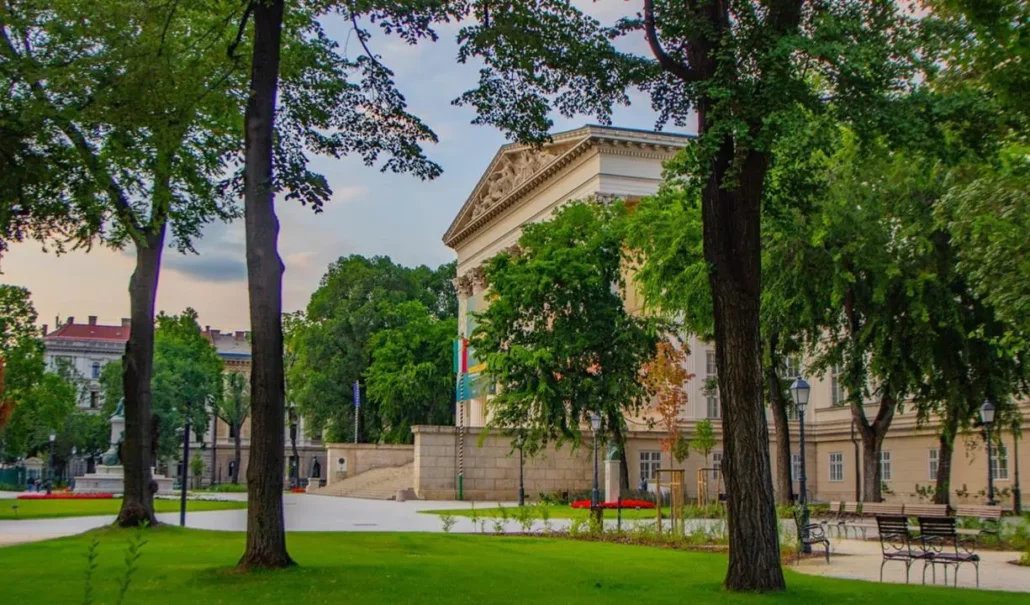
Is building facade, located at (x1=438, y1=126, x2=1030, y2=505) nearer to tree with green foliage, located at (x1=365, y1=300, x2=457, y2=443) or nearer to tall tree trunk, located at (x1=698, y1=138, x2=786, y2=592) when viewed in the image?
tree with green foliage, located at (x1=365, y1=300, x2=457, y2=443)

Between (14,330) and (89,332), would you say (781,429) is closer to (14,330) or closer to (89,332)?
(14,330)

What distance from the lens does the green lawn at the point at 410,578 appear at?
12914 mm

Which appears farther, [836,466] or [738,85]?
[836,466]

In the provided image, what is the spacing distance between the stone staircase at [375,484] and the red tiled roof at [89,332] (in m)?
58.0

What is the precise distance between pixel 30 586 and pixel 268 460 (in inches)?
126

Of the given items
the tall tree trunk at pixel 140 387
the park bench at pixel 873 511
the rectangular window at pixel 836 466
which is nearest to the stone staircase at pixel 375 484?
the rectangular window at pixel 836 466

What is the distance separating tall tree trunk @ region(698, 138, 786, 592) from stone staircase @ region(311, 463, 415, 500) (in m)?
42.5

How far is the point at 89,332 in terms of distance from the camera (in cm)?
11925

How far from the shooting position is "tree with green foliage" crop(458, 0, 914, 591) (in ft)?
43.1

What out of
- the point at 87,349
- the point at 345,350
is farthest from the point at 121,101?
the point at 87,349

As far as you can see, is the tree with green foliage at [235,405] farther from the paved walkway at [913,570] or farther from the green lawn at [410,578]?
the paved walkway at [913,570]

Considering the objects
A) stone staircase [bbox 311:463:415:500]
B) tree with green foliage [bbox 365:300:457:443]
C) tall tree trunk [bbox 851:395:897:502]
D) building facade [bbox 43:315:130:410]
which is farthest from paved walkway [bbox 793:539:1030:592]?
building facade [bbox 43:315:130:410]

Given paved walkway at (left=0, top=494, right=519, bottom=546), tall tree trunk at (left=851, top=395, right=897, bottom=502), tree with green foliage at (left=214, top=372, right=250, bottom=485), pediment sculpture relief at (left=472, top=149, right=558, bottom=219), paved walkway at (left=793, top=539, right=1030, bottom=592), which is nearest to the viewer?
paved walkway at (left=793, top=539, right=1030, bottom=592)

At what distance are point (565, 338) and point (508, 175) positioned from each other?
1147 inches
